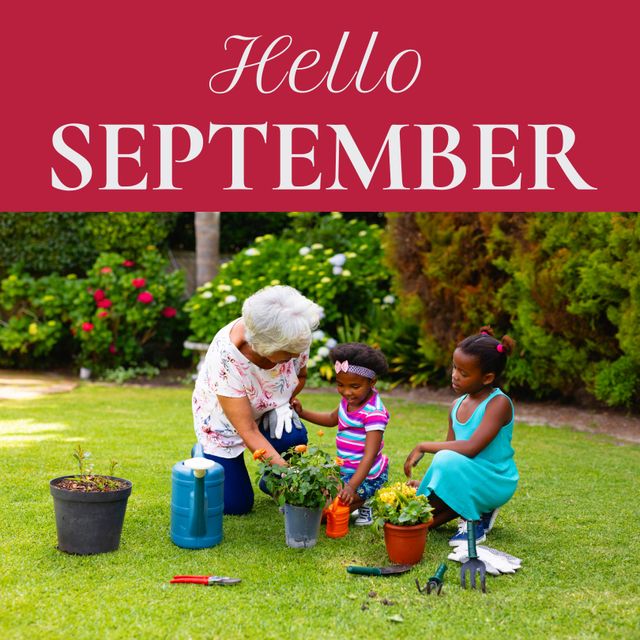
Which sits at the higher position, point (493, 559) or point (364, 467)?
point (364, 467)

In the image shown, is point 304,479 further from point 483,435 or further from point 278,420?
point 483,435

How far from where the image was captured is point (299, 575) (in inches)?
137

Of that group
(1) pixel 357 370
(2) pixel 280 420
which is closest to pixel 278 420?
(2) pixel 280 420

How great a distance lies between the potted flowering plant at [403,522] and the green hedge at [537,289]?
382 centimetres

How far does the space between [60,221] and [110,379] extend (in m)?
2.54

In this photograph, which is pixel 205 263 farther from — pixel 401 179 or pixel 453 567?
pixel 453 567

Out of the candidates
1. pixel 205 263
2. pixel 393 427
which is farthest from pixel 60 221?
pixel 393 427

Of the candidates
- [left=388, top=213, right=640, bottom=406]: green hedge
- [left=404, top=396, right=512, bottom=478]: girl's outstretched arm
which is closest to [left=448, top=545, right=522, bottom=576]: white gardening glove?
[left=404, top=396, right=512, bottom=478]: girl's outstretched arm

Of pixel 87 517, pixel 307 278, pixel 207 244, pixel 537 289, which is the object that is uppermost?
pixel 207 244

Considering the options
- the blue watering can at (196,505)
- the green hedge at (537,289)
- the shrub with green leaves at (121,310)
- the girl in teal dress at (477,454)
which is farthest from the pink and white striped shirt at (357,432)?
the shrub with green leaves at (121,310)

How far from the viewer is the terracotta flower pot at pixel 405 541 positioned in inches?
141

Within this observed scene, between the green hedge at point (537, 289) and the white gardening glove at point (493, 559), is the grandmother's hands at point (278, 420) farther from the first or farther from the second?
the green hedge at point (537, 289)

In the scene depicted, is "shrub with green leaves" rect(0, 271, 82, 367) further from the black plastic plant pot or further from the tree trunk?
the black plastic plant pot

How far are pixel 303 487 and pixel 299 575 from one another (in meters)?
0.38
